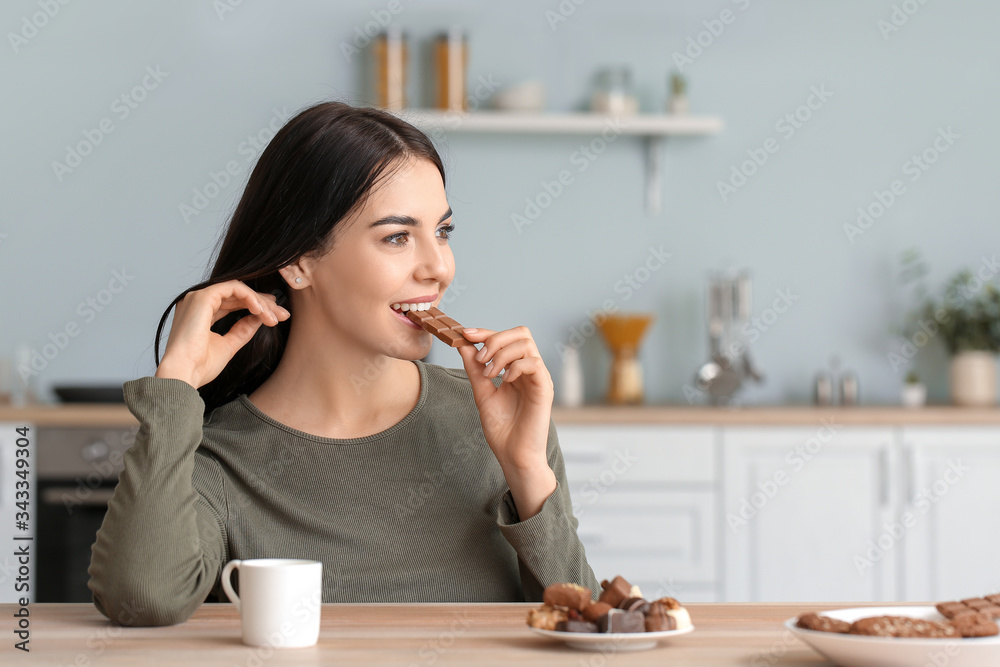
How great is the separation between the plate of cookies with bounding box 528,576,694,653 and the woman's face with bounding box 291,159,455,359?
Result: 22.2 inches

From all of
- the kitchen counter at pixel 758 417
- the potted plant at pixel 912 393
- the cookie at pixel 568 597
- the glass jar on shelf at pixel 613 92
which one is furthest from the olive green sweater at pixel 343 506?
the potted plant at pixel 912 393

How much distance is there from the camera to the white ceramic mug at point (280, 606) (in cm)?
86

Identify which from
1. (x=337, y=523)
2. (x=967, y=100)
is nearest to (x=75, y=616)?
(x=337, y=523)

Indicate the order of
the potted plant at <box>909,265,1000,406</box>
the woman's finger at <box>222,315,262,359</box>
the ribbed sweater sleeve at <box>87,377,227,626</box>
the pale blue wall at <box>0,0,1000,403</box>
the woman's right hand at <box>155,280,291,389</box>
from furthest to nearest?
the pale blue wall at <box>0,0,1000,403</box>, the potted plant at <box>909,265,1000,406</box>, the woman's finger at <box>222,315,262,359</box>, the woman's right hand at <box>155,280,291,389</box>, the ribbed sweater sleeve at <box>87,377,227,626</box>

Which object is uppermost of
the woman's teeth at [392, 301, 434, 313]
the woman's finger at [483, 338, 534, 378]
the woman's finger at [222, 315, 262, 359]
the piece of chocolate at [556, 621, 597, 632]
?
the woman's teeth at [392, 301, 434, 313]

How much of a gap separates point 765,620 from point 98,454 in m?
2.23

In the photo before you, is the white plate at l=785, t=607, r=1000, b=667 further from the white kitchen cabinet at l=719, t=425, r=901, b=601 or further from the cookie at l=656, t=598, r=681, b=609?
the white kitchen cabinet at l=719, t=425, r=901, b=601

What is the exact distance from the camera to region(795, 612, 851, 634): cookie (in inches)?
31.0

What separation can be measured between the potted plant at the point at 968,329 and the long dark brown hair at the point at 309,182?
2416 millimetres

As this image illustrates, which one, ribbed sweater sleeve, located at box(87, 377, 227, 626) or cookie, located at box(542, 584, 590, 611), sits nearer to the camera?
cookie, located at box(542, 584, 590, 611)

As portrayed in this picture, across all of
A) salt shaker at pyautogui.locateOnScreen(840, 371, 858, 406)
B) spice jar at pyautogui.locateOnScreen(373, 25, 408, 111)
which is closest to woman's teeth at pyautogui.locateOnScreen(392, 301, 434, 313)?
spice jar at pyautogui.locateOnScreen(373, 25, 408, 111)

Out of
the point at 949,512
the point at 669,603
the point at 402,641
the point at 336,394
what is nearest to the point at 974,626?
the point at 669,603

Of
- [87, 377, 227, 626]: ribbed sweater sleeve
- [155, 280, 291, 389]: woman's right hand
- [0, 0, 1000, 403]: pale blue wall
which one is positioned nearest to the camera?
[87, 377, 227, 626]: ribbed sweater sleeve

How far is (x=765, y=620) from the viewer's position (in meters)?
0.99
